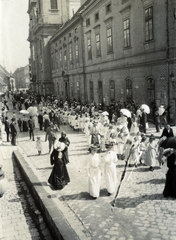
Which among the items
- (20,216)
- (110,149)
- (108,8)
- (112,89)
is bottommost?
(20,216)

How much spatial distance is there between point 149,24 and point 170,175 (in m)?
11.6

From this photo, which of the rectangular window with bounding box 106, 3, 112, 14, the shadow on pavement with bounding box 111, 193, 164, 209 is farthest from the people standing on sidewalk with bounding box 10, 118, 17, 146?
the rectangular window with bounding box 106, 3, 112, 14

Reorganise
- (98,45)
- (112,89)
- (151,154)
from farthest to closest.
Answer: (98,45), (112,89), (151,154)

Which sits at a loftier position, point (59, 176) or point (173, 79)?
point (173, 79)

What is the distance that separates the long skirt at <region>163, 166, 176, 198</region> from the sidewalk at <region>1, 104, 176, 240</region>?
155mm

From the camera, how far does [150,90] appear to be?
55.1 ft

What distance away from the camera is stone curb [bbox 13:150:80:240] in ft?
18.0

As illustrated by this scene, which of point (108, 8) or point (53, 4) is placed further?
point (53, 4)

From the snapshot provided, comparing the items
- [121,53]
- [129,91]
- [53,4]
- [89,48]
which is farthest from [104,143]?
[53,4]

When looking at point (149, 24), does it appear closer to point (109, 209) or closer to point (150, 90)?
point (150, 90)

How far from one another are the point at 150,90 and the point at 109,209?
11.4 m

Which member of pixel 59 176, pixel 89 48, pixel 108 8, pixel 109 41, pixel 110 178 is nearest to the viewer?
pixel 110 178

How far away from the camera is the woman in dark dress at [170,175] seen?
6781 millimetres

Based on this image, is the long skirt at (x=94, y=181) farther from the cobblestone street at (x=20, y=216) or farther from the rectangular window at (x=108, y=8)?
the rectangular window at (x=108, y=8)
